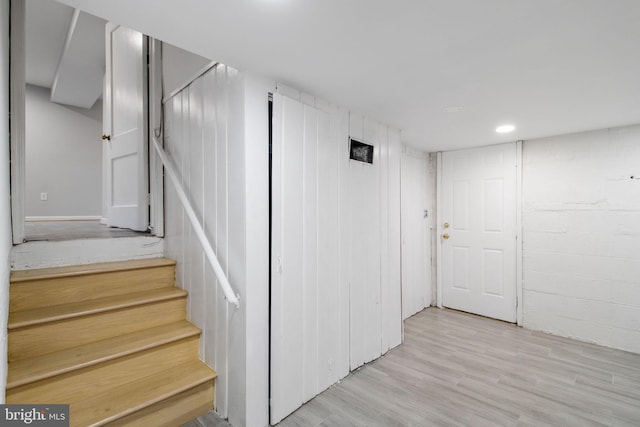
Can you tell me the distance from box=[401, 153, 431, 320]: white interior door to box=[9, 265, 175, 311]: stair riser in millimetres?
2674

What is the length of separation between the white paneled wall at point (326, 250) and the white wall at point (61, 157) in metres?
5.14

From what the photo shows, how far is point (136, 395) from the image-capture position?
1662 mm

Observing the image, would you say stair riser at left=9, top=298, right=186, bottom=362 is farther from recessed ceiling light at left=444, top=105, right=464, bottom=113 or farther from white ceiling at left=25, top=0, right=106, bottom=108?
white ceiling at left=25, top=0, right=106, bottom=108

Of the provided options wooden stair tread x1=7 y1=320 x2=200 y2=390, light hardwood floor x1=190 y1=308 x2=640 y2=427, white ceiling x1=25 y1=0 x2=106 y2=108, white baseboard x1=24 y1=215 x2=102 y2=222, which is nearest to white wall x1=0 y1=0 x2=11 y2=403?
→ wooden stair tread x1=7 y1=320 x2=200 y2=390

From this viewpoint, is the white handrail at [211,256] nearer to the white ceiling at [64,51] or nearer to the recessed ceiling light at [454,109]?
the recessed ceiling light at [454,109]

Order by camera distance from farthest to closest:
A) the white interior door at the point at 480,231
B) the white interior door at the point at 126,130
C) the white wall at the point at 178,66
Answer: the white interior door at the point at 480,231 < the white interior door at the point at 126,130 < the white wall at the point at 178,66

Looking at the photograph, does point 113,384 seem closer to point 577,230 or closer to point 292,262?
point 292,262

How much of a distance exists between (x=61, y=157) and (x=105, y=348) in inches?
191

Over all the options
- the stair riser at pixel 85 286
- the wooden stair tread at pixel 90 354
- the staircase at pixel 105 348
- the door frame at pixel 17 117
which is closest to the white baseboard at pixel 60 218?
the door frame at pixel 17 117

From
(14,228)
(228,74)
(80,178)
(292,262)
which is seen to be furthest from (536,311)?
(80,178)

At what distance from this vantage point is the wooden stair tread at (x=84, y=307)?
1650 millimetres

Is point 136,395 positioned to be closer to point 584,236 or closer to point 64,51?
point 584,236

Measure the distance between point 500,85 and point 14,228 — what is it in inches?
129

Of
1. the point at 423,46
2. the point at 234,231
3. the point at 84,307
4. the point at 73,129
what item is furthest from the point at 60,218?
the point at 423,46
